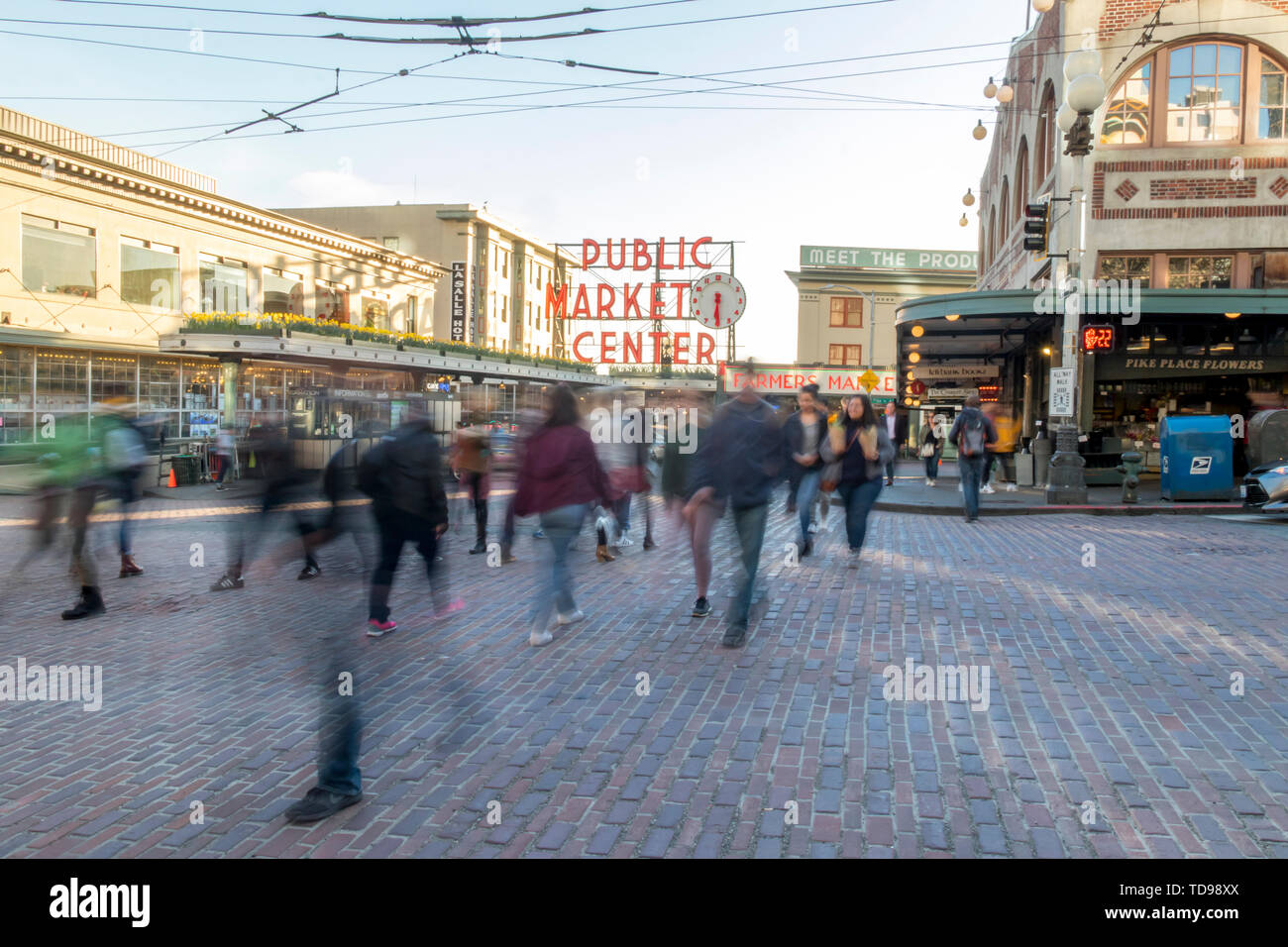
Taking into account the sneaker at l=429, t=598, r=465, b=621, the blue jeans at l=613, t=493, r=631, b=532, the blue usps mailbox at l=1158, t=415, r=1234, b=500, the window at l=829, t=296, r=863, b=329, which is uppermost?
the window at l=829, t=296, r=863, b=329

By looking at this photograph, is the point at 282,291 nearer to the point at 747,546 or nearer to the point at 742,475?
the point at 742,475

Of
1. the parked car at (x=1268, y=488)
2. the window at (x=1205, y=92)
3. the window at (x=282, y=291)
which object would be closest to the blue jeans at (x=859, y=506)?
the parked car at (x=1268, y=488)

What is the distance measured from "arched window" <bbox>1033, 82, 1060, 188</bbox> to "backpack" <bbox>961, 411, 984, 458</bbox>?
1119 cm

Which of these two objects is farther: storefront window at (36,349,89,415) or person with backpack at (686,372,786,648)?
storefront window at (36,349,89,415)

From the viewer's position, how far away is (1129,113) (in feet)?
66.0

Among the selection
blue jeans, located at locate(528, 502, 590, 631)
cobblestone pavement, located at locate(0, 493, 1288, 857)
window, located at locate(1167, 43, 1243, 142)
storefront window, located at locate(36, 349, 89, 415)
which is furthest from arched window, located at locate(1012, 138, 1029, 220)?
storefront window, located at locate(36, 349, 89, 415)

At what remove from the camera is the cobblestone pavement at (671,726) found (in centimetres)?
358

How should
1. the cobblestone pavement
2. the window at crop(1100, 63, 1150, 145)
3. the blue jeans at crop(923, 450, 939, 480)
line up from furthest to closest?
the blue jeans at crop(923, 450, 939, 480) → the window at crop(1100, 63, 1150, 145) → the cobblestone pavement

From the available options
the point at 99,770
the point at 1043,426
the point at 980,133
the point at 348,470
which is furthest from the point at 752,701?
the point at 980,133

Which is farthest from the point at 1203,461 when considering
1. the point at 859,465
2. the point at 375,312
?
the point at 375,312

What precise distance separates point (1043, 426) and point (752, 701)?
18449 millimetres

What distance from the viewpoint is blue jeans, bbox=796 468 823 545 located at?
10586mm

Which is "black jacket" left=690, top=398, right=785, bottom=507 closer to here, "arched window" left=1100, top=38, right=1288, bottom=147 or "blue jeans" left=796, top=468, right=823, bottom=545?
"blue jeans" left=796, top=468, right=823, bottom=545

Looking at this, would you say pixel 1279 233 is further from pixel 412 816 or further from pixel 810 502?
pixel 412 816
